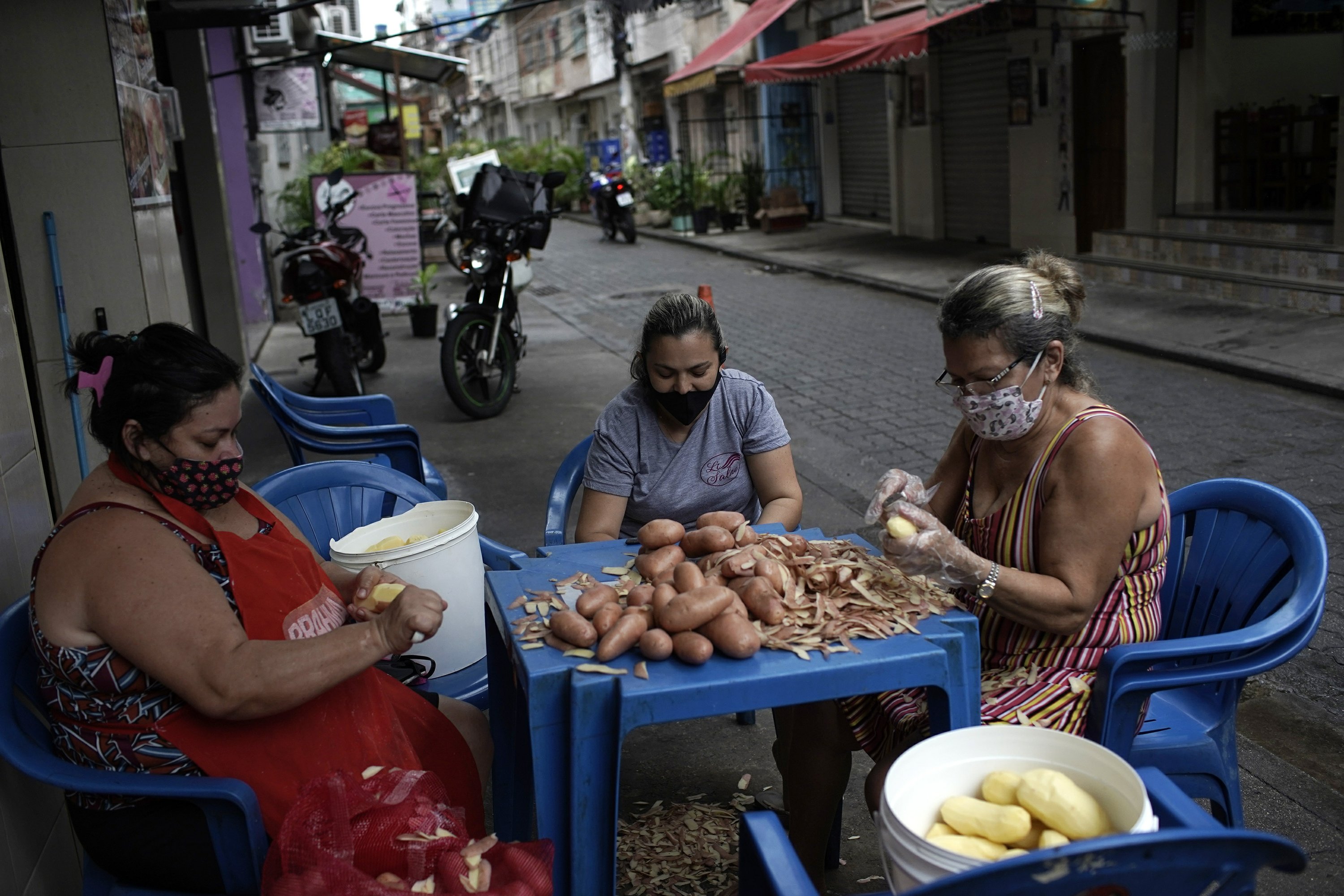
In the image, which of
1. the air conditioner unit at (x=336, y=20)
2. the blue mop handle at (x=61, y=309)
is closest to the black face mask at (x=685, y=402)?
the blue mop handle at (x=61, y=309)

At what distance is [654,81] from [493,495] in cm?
2579

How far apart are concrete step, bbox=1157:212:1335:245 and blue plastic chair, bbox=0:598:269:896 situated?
1005 cm

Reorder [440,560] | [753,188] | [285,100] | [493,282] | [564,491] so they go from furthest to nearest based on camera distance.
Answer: [753,188], [285,100], [493,282], [564,491], [440,560]

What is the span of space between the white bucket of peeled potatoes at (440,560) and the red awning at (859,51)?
9.79m

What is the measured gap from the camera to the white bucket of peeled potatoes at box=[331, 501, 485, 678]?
2.89 meters

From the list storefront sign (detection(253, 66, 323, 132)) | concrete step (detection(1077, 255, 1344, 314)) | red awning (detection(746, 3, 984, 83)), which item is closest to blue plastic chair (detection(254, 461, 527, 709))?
concrete step (detection(1077, 255, 1344, 314))

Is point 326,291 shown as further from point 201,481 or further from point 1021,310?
point 1021,310

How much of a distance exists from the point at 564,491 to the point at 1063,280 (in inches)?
68.4

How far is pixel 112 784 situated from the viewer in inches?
77.9

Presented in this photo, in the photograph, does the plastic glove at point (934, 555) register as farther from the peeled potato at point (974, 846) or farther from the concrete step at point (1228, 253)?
the concrete step at point (1228, 253)

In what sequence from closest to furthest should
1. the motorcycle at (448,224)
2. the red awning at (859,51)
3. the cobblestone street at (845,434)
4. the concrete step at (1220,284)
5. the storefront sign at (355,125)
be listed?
the cobblestone street at (845,434) → the concrete step at (1220,284) → the red awning at (859,51) → the motorcycle at (448,224) → the storefront sign at (355,125)

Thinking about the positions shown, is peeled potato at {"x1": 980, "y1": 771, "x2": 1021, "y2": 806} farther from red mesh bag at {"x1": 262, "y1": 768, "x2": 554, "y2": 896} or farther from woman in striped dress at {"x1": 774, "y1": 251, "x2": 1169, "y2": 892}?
red mesh bag at {"x1": 262, "y1": 768, "x2": 554, "y2": 896}

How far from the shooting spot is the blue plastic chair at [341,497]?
335 cm

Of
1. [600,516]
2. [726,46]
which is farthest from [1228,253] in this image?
[726,46]
